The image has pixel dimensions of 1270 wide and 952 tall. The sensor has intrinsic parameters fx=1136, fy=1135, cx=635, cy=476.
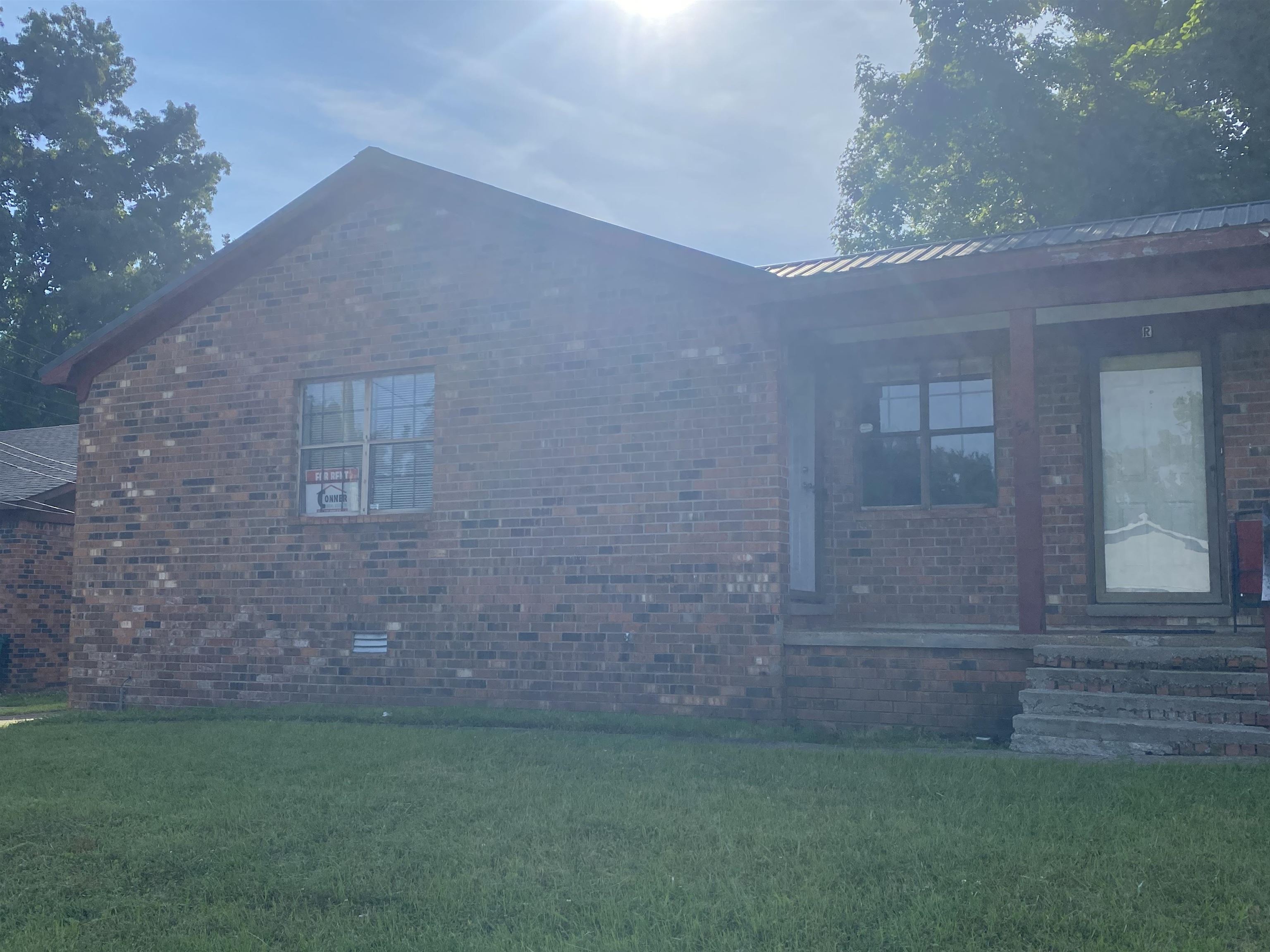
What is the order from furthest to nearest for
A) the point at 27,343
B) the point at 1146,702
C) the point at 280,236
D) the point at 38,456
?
the point at 27,343 → the point at 38,456 → the point at 280,236 → the point at 1146,702

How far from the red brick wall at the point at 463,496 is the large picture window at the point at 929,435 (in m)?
1.95

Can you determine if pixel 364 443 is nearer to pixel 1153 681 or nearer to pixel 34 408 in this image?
pixel 1153 681

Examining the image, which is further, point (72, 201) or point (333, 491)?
point (72, 201)

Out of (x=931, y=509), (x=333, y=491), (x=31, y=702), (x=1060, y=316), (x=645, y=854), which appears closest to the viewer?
(x=645, y=854)

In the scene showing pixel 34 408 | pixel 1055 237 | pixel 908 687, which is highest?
pixel 34 408

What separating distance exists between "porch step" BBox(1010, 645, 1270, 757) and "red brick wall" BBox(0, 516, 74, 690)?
1620cm

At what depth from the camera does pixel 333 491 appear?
1106 cm

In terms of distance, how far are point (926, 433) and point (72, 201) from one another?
1440 inches

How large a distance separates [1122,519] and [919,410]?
1.97 metres

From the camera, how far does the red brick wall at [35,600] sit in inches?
724

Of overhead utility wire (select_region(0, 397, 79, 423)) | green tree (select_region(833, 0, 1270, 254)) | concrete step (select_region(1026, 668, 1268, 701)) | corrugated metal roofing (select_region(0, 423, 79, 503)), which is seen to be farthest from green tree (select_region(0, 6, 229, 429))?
concrete step (select_region(1026, 668, 1268, 701))

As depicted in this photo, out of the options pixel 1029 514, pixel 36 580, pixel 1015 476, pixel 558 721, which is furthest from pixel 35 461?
pixel 1029 514

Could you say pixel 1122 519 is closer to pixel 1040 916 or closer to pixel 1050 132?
pixel 1040 916

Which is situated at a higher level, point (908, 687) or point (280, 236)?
point (280, 236)
